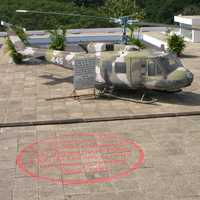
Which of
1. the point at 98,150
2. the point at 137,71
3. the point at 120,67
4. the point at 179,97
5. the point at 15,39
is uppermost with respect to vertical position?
the point at 15,39

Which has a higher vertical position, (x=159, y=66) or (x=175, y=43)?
(x=159, y=66)

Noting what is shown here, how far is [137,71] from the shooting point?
19516 mm

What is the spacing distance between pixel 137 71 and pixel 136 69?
0.11m

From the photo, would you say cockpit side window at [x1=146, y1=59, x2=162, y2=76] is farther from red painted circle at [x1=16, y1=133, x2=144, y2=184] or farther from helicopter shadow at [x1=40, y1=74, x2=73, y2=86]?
helicopter shadow at [x1=40, y1=74, x2=73, y2=86]

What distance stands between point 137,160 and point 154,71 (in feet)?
21.7

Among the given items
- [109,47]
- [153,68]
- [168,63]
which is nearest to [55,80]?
[109,47]

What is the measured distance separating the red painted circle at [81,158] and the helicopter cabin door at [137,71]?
449 centimetres

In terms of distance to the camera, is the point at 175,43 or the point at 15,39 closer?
the point at 15,39

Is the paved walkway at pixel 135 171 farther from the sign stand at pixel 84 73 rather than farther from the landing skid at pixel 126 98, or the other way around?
the sign stand at pixel 84 73

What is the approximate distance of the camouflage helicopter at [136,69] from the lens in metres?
19.0

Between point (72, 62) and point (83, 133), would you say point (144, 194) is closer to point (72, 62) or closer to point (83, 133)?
point (83, 133)

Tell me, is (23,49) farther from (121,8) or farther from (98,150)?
(121,8)

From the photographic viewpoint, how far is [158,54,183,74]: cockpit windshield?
19.1 meters

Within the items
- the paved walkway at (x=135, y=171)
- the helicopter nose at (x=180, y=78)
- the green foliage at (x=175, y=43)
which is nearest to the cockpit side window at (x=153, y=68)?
the helicopter nose at (x=180, y=78)
